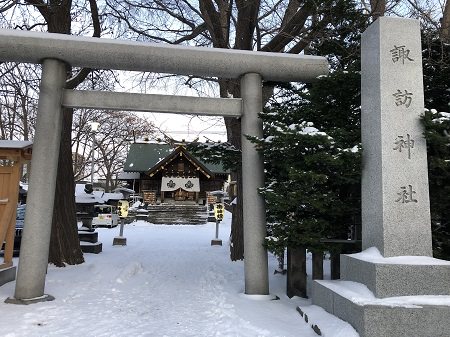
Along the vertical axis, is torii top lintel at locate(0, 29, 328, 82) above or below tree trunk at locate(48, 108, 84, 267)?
above

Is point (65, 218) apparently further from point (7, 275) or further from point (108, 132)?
point (108, 132)

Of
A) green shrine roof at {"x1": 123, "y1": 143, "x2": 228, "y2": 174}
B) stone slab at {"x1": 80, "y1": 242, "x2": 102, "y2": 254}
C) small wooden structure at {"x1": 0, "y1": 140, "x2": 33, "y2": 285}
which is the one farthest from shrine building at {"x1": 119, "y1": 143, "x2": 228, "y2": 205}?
small wooden structure at {"x1": 0, "y1": 140, "x2": 33, "y2": 285}

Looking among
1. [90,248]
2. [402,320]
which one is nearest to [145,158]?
[90,248]

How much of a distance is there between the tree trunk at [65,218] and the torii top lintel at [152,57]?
281cm

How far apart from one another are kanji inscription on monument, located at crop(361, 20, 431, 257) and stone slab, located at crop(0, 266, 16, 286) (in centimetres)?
623

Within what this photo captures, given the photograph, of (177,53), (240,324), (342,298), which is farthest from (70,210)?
(342,298)

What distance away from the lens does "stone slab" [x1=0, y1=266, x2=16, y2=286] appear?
22.0 ft

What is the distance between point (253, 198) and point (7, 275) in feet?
15.7

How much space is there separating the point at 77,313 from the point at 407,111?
5367 mm

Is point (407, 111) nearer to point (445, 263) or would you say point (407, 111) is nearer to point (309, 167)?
point (309, 167)

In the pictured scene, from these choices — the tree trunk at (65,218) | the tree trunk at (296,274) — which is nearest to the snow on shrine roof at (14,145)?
the tree trunk at (65,218)

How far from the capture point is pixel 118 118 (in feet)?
93.1

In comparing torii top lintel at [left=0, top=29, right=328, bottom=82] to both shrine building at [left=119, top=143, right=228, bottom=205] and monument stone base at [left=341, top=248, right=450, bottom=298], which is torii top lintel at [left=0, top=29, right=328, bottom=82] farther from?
shrine building at [left=119, top=143, right=228, bottom=205]

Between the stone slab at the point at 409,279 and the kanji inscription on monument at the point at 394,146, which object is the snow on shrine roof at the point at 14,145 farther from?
the stone slab at the point at 409,279
